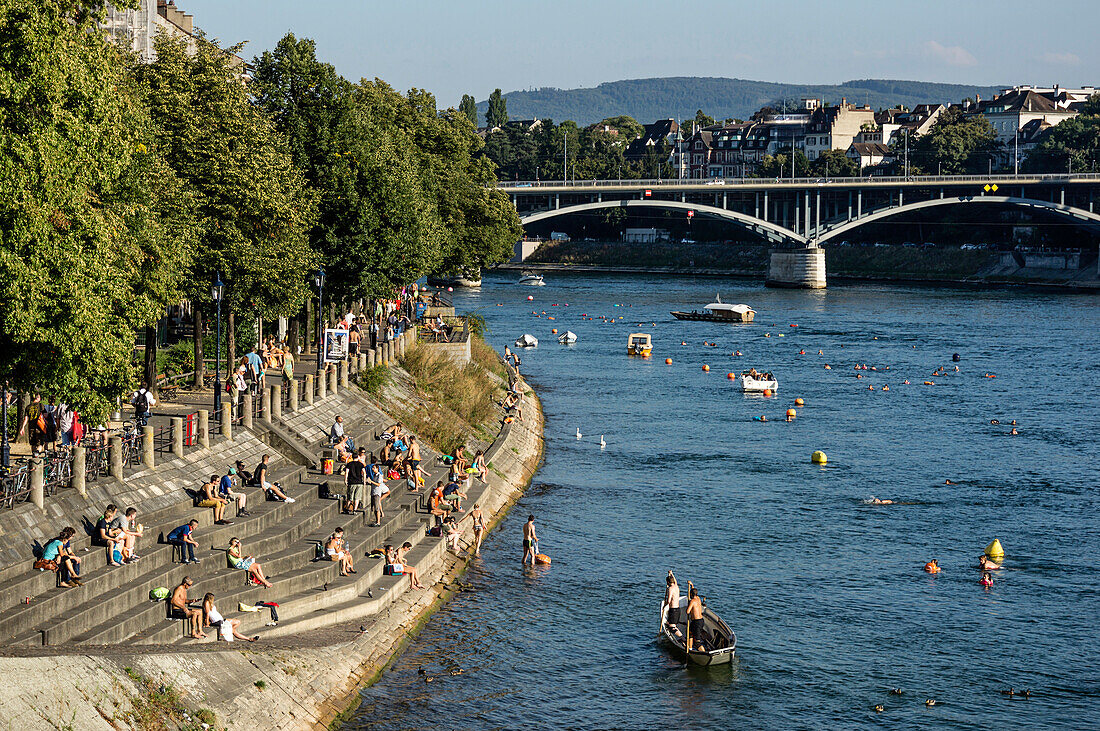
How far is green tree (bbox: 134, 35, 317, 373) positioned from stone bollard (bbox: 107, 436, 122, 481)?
37.3ft

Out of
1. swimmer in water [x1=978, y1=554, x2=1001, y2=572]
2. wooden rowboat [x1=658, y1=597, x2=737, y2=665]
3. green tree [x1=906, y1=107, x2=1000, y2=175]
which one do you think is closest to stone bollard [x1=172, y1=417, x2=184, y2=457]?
wooden rowboat [x1=658, y1=597, x2=737, y2=665]

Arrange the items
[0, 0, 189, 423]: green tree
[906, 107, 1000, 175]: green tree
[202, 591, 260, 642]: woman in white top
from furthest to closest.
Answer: [906, 107, 1000, 175]: green tree < [202, 591, 260, 642]: woman in white top < [0, 0, 189, 423]: green tree

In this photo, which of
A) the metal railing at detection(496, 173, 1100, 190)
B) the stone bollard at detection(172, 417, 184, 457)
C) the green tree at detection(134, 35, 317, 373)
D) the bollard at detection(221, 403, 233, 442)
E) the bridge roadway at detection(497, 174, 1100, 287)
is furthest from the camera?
the metal railing at detection(496, 173, 1100, 190)

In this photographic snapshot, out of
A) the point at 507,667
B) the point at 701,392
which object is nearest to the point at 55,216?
the point at 507,667

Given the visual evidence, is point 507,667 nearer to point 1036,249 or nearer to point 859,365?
point 859,365

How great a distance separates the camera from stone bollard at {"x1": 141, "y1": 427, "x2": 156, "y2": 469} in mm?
27641

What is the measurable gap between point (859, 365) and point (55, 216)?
62.3 m

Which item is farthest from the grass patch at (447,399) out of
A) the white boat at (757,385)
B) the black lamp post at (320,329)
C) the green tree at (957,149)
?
the green tree at (957,149)

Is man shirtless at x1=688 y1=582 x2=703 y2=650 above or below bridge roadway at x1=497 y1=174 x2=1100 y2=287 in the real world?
below

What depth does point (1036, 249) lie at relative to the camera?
143875mm

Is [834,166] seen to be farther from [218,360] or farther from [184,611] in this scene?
[184,611]

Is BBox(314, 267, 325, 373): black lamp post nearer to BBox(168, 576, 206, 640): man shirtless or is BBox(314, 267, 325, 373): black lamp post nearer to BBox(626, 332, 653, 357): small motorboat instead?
BBox(168, 576, 206, 640): man shirtless

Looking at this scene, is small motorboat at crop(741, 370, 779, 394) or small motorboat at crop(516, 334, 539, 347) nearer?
small motorboat at crop(741, 370, 779, 394)

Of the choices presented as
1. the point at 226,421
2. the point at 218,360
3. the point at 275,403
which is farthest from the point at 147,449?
the point at 275,403
